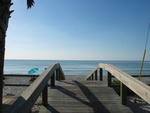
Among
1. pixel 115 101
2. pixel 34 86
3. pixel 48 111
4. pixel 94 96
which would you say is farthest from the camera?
pixel 94 96

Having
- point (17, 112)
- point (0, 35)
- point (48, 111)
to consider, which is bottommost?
point (48, 111)

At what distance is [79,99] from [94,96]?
1.59ft

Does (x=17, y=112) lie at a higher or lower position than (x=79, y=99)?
higher

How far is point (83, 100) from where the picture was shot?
5598 millimetres

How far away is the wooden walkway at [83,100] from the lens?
4913 millimetres

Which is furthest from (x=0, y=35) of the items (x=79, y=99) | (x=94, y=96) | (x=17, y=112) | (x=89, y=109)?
(x=94, y=96)

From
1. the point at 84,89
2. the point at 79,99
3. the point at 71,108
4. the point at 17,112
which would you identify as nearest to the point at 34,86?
the point at 17,112

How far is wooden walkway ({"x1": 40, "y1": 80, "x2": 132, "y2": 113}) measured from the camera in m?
4.91

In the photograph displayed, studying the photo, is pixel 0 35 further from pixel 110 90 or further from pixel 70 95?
pixel 110 90

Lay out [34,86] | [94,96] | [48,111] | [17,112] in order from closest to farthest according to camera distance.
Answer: [17,112]
[34,86]
[48,111]
[94,96]

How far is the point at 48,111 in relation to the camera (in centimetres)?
482

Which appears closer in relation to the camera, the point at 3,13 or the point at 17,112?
the point at 17,112

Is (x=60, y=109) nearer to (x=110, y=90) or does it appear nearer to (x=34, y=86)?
(x=34, y=86)

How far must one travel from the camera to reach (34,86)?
3.64 m
